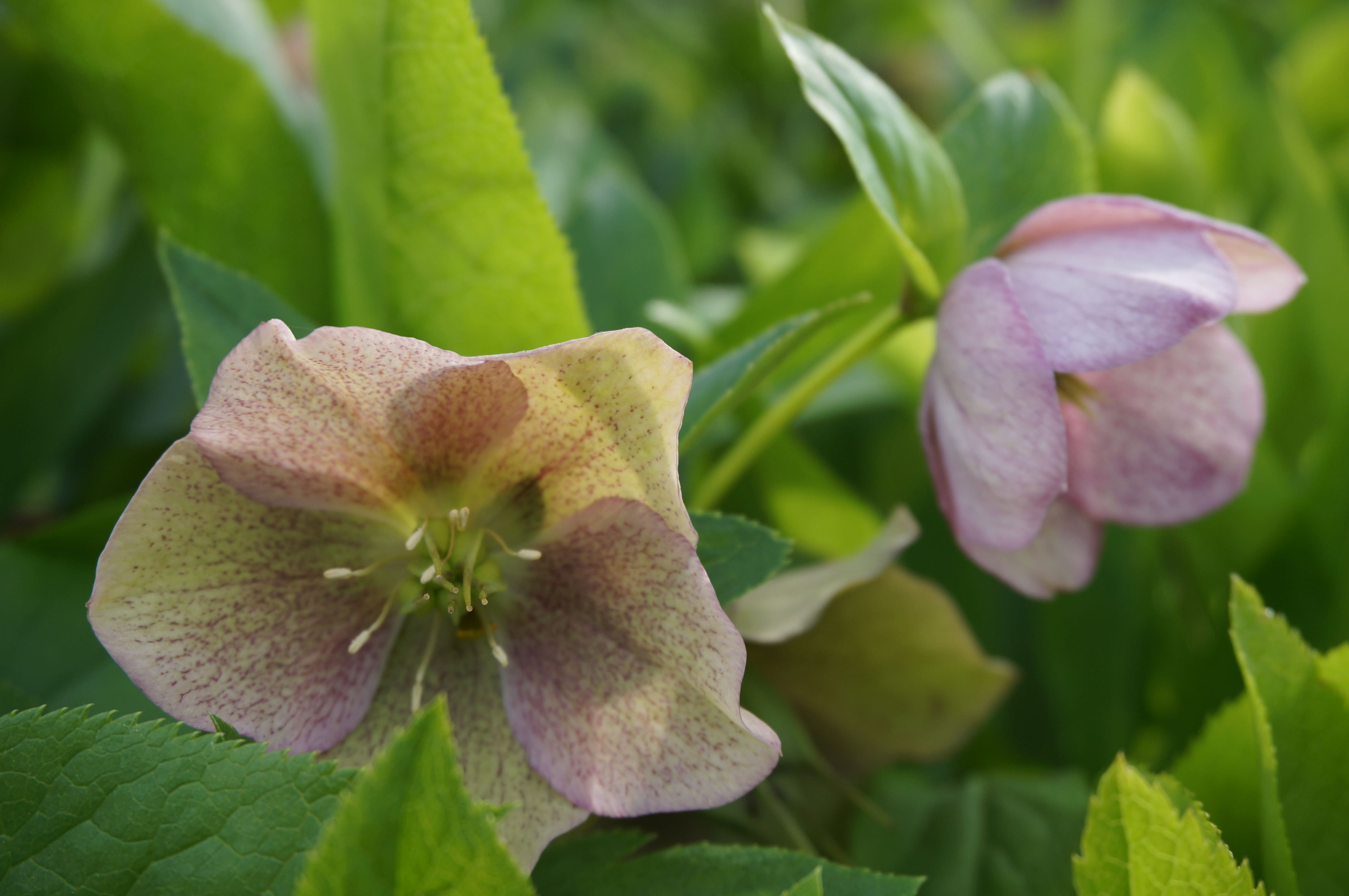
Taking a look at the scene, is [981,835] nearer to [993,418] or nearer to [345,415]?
[993,418]

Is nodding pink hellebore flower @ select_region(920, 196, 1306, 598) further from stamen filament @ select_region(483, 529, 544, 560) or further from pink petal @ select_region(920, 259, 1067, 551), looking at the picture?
stamen filament @ select_region(483, 529, 544, 560)

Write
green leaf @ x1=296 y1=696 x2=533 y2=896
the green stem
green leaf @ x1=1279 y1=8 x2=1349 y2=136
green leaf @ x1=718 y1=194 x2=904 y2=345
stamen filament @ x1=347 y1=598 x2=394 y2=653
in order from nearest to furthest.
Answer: green leaf @ x1=296 y1=696 x2=533 y2=896, stamen filament @ x1=347 y1=598 x2=394 y2=653, the green stem, green leaf @ x1=718 y1=194 x2=904 y2=345, green leaf @ x1=1279 y1=8 x2=1349 y2=136

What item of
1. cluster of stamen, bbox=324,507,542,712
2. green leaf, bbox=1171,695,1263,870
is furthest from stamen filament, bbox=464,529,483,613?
green leaf, bbox=1171,695,1263,870

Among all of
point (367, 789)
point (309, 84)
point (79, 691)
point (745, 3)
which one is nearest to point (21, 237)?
point (309, 84)

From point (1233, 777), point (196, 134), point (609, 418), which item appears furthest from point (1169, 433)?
point (196, 134)

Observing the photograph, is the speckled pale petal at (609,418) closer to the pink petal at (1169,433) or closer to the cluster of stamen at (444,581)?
the cluster of stamen at (444,581)
